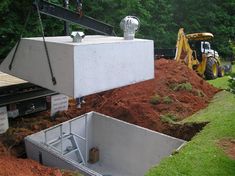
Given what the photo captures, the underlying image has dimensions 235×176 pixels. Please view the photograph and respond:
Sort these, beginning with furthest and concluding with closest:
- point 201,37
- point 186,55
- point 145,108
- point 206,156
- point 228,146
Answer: point 201,37 < point 186,55 < point 145,108 < point 228,146 < point 206,156

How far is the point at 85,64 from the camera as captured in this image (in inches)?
150

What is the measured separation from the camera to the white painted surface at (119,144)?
18.4ft

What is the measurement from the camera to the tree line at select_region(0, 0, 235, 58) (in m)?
12.9

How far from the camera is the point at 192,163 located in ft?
14.0

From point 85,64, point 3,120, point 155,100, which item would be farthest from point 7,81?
point 155,100

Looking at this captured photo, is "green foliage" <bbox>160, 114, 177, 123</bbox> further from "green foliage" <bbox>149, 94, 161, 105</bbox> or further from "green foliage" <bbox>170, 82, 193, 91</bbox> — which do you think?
"green foliage" <bbox>170, 82, 193, 91</bbox>

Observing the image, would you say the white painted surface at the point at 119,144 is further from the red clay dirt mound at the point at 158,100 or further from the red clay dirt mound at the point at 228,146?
the red clay dirt mound at the point at 228,146

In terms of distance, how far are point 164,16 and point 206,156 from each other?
1591 centimetres

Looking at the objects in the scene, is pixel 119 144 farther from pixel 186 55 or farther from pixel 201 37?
pixel 201 37

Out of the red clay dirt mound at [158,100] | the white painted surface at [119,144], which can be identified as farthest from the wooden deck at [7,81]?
the red clay dirt mound at [158,100]

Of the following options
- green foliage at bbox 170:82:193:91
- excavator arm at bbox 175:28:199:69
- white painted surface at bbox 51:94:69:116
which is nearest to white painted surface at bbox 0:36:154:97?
white painted surface at bbox 51:94:69:116

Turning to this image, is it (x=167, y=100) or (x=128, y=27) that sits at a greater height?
(x=128, y=27)

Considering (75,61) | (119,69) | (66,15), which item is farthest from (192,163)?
(66,15)

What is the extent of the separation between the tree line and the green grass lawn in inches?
340
